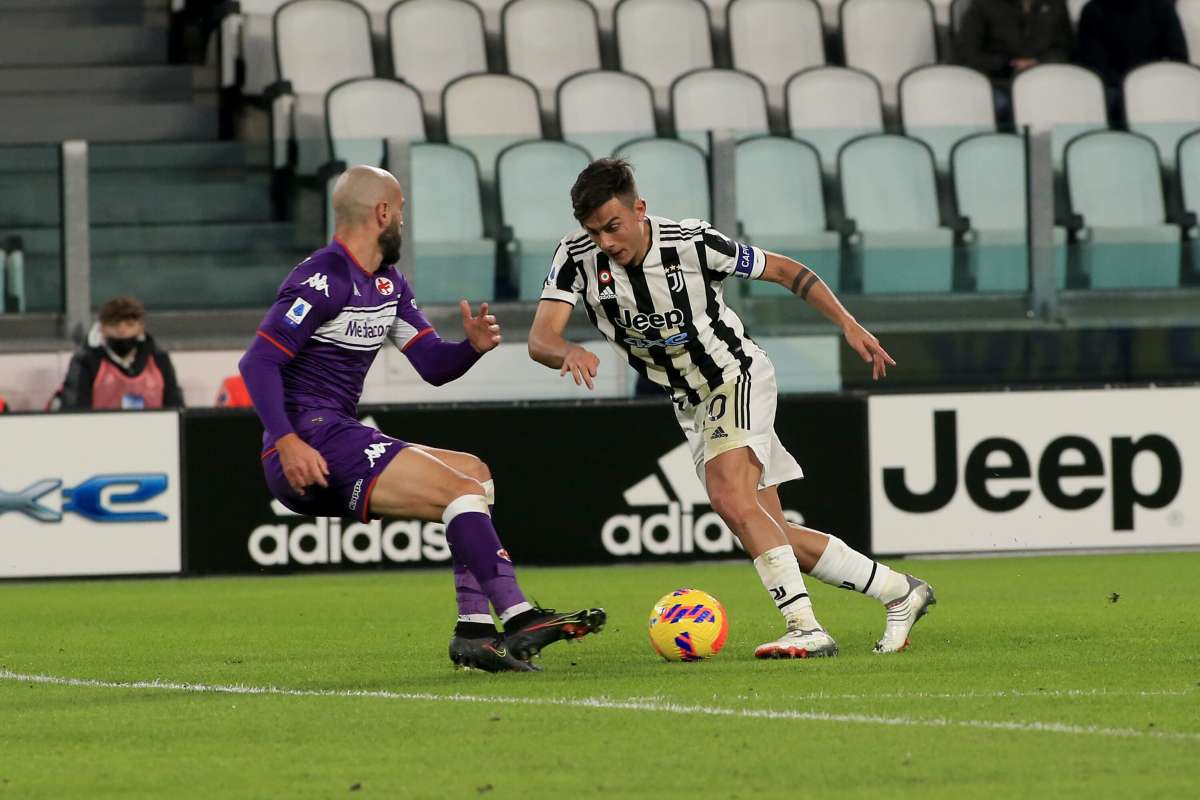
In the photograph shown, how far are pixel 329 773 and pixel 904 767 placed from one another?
4.32ft

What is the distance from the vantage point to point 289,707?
6.29m

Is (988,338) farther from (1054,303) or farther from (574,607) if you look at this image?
(574,607)

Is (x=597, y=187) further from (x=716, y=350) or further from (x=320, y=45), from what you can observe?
(x=320, y=45)

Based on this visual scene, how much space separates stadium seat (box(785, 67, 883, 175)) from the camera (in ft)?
52.5

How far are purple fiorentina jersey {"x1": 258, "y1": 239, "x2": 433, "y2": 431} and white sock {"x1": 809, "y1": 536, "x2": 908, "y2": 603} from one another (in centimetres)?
180

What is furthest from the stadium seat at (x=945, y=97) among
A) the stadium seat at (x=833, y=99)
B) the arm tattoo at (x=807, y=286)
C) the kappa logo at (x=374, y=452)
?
the kappa logo at (x=374, y=452)

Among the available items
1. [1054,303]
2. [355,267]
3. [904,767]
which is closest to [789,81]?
[1054,303]

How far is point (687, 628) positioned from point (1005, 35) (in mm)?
10525

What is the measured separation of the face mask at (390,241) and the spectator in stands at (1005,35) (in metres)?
10.3

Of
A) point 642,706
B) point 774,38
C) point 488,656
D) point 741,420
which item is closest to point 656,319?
point 741,420

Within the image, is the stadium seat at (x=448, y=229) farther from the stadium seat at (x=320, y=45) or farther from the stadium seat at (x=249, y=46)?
the stadium seat at (x=249, y=46)

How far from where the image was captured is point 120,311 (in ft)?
41.4

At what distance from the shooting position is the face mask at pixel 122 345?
1277 centimetres

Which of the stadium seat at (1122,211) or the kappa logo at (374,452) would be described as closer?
the kappa logo at (374,452)
